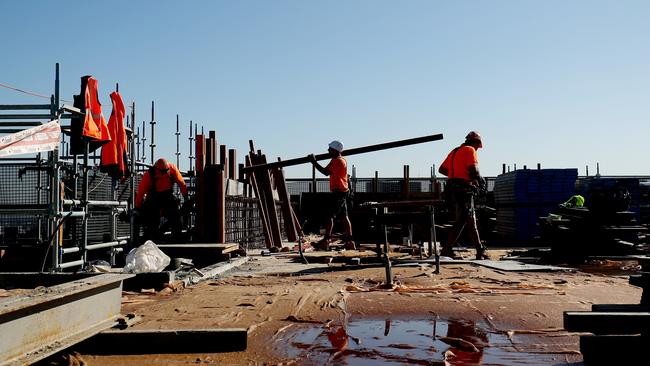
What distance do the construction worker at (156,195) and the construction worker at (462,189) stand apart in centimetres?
536

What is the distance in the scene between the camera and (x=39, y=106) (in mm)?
8414

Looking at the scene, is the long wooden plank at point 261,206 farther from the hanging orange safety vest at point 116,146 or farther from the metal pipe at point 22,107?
the metal pipe at point 22,107

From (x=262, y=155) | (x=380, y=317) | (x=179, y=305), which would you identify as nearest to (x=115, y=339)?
(x=179, y=305)

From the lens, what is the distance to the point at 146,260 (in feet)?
27.7

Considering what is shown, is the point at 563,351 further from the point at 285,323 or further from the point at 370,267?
the point at 370,267

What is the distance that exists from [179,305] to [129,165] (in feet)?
23.5

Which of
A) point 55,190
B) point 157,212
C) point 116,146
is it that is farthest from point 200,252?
point 55,190

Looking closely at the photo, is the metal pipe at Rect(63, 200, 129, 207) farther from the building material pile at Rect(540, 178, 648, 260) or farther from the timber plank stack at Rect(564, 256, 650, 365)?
the building material pile at Rect(540, 178, 648, 260)

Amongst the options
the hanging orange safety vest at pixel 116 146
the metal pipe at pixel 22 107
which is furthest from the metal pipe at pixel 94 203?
the metal pipe at pixel 22 107

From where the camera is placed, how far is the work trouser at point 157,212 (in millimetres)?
12070

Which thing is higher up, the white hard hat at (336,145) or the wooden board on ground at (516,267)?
the white hard hat at (336,145)

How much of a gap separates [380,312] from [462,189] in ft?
19.2

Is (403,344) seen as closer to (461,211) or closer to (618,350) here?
(618,350)

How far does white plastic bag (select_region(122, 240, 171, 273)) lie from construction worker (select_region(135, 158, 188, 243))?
336 cm
